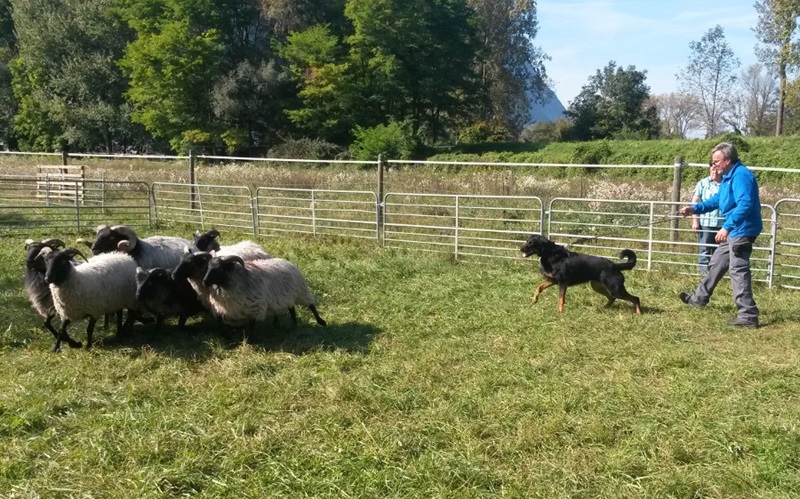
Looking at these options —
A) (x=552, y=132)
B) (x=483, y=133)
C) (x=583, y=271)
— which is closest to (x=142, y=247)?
(x=583, y=271)

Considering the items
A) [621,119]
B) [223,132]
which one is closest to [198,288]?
[223,132]

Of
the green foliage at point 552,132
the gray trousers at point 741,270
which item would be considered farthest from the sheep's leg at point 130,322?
the green foliage at point 552,132

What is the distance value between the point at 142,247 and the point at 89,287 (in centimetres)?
144

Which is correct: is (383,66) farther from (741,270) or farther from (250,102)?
(741,270)

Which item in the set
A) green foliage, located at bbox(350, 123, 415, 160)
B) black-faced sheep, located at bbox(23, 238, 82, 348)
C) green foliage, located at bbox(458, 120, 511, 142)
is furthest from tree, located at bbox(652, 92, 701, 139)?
black-faced sheep, located at bbox(23, 238, 82, 348)

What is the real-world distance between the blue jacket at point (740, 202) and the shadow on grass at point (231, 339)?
397 cm

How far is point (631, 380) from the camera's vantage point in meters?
4.89

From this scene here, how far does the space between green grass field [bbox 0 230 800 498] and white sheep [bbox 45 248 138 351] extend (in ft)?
1.15

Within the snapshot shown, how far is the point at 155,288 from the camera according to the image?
20.3 feet

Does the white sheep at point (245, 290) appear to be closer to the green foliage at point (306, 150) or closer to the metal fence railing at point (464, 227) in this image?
the metal fence railing at point (464, 227)

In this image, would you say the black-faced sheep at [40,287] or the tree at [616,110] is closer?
the black-faced sheep at [40,287]

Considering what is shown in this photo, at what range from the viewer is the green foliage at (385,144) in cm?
3206

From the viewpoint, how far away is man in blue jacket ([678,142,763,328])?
21.0 ft

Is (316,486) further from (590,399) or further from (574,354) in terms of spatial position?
(574,354)
